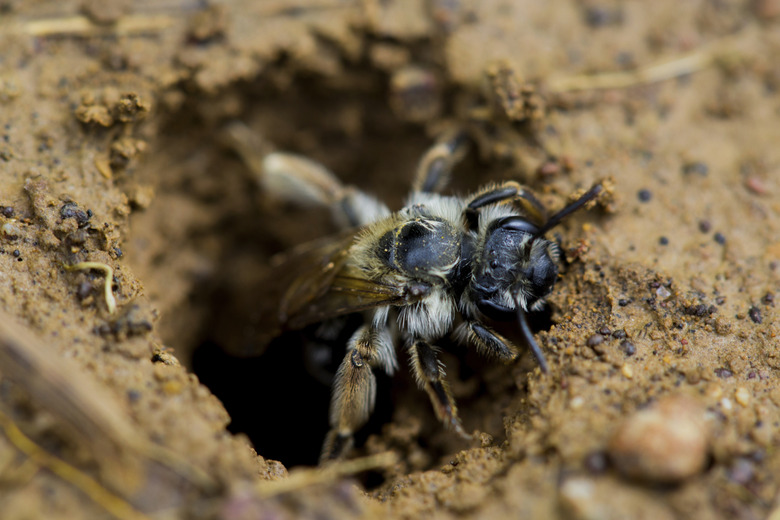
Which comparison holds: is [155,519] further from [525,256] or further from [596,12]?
[596,12]

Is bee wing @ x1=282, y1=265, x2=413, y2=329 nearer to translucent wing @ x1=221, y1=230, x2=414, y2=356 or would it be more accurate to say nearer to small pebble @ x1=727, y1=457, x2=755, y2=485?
translucent wing @ x1=221, y1=230, x2=414, y2=356

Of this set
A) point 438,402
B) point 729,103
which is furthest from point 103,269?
point 729,103

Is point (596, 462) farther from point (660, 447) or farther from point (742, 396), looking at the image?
point (742, 396)

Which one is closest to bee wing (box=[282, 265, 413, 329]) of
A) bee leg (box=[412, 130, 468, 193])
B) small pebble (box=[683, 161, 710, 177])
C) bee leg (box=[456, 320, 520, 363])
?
bee leg (box=[456, 320, 520, 363])

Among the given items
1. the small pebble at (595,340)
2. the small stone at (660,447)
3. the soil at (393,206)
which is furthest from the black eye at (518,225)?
the small stone at (660,447)

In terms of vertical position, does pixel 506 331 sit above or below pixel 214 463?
above

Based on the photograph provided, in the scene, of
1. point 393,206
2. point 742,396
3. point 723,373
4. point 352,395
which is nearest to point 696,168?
point 723,373

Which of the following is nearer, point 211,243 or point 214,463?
point 214,463
